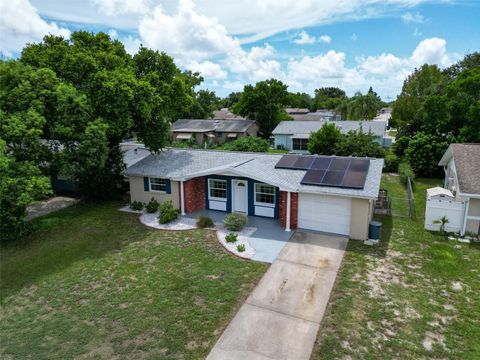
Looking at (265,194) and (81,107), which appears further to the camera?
(265,194)

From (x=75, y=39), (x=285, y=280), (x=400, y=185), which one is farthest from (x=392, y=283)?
(x=75, y=39)

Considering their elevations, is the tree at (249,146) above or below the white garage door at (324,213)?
above

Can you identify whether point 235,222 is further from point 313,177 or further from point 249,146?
point 249,146

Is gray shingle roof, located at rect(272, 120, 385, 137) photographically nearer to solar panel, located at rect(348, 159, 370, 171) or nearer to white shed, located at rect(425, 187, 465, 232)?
solar panel, located at rect(348, 159, 370, 171)

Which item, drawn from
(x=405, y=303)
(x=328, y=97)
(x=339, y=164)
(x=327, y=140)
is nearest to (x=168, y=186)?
(x=339, y=164)

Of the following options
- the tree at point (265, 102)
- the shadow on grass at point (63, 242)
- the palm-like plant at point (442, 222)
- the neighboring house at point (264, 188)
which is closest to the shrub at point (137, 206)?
the neighboring house at point (264, 188)

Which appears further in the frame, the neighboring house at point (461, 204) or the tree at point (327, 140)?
the tree at point (327, 140)

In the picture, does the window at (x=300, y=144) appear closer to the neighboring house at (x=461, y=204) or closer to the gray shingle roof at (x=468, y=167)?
the gray shingle roof at (x=468, y=167)
